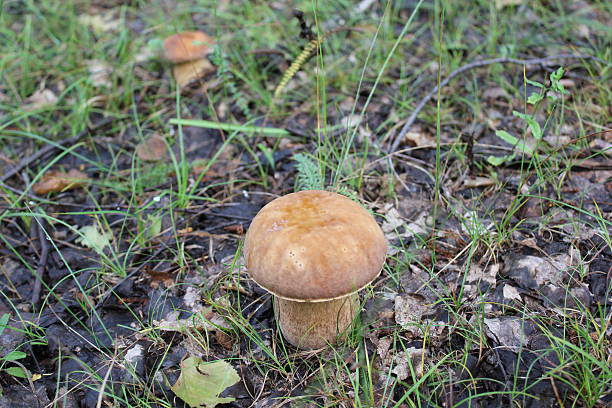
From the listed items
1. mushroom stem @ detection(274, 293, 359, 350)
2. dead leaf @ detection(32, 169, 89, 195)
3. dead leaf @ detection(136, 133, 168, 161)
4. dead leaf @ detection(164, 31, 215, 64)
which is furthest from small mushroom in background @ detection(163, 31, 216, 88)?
mushroom stem @ detection(274, 293, 359, 350)

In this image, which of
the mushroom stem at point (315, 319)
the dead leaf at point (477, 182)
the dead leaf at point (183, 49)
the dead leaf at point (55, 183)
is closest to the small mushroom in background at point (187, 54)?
the dead leaf at point (183, 49)

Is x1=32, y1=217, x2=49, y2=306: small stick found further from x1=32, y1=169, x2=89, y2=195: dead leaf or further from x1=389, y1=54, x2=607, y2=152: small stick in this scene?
x1=389, y1=54, x2=607, y2=152: small stick

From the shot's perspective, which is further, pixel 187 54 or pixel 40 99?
pixel 40 99

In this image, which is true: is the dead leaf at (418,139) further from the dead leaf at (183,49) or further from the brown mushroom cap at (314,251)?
the dead leaf at (183,49)

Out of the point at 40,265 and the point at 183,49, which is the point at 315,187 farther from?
the point at 183,49

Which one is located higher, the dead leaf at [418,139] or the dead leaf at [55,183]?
the dead leaf at [418,139]

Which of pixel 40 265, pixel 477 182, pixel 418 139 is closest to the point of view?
pixel 40 265

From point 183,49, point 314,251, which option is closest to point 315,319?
point 314,251
